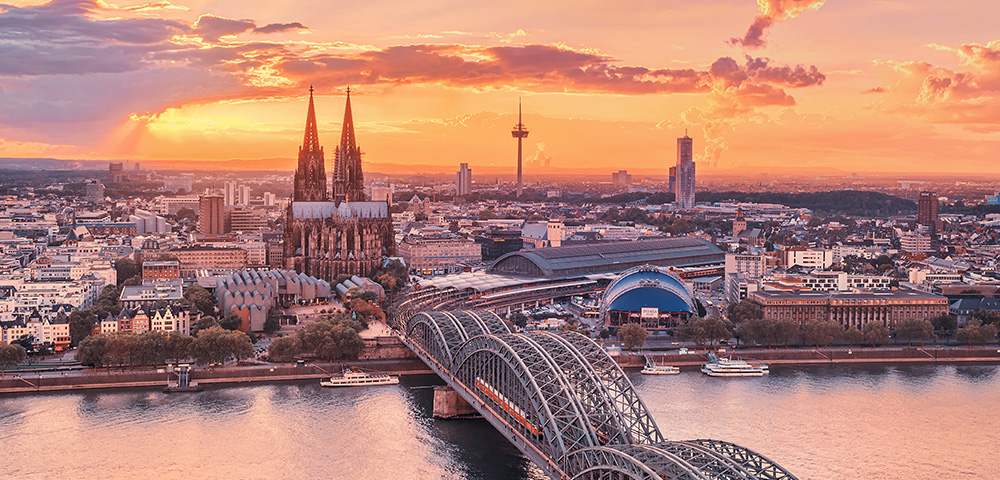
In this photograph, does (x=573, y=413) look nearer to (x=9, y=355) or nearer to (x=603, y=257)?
(x=9, y=355)

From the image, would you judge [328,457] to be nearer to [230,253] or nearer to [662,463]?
[662,463]

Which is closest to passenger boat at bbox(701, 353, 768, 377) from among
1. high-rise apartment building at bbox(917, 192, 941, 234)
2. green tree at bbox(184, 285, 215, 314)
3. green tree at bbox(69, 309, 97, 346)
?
green tree at bbox(184, 285, 215, 314)

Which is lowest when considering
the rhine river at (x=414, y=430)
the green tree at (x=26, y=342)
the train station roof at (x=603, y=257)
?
the rhine river at (x=414, y=430)

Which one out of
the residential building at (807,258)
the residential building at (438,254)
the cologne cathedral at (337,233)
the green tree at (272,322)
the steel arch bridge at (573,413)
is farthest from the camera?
the residential building at (438,254)

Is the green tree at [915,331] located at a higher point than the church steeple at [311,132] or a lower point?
lower

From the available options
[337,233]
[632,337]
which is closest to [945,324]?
[632,337]

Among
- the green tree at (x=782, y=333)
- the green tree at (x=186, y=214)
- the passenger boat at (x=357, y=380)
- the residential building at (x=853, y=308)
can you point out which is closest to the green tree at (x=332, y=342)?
the passenger boat at (x=357, y=380)

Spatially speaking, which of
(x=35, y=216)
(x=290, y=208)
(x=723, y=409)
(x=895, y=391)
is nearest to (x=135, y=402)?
(x=723, y=409)

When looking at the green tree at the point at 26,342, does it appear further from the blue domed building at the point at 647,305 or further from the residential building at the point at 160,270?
the blue domed building at the point at 647,305
